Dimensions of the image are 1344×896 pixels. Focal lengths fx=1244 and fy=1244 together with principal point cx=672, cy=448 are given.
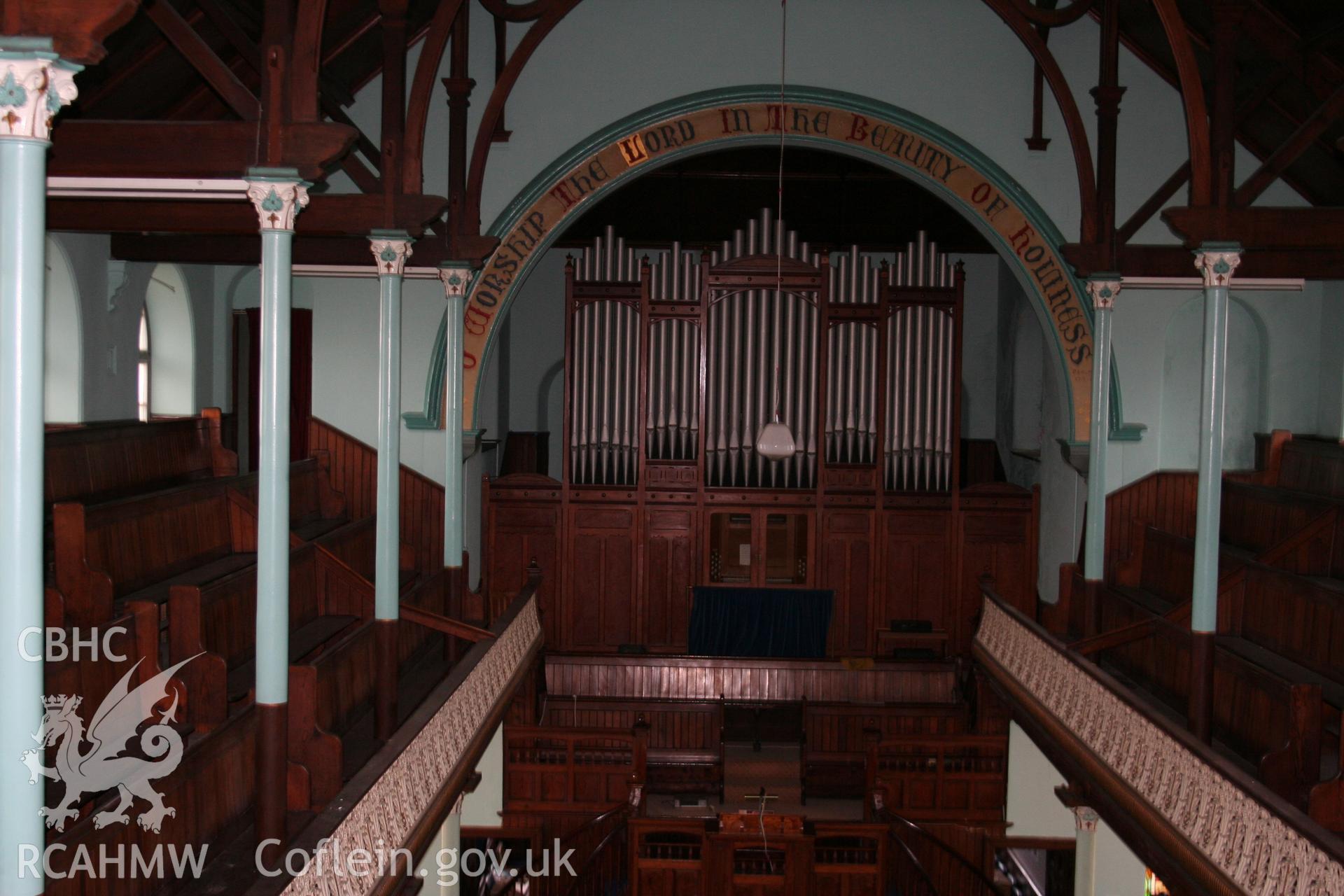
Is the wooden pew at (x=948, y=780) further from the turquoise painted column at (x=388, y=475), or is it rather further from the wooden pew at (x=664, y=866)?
the turquoise painted column at (x=388, y=475)

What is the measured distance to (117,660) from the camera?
21.1ft

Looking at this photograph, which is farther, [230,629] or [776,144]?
[776,144]

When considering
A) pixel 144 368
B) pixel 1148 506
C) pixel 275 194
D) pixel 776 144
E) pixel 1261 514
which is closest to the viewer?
pixel 275 194

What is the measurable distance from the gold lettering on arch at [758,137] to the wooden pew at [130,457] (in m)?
3.24

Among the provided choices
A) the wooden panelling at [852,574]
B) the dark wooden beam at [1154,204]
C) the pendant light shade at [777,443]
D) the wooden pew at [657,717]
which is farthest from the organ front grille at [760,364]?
the pendant light shade at [777,443]

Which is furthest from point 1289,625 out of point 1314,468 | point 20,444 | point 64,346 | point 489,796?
point 64,346

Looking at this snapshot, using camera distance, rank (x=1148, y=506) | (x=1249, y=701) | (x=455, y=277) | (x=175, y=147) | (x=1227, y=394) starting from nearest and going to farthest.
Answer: (x=175, y=147) → (x=1249, y=701) → (x=455, y=277) → (x=1148, y=506) → (x=1227, y=394)

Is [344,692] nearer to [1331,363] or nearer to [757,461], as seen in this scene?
[757,461]

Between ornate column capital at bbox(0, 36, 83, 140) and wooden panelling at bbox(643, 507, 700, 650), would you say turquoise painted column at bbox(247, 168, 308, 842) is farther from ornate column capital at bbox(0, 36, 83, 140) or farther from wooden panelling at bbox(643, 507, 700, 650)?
wooden panelling at bbox(643, 507, 700, 650)

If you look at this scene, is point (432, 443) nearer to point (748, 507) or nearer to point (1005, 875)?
point (748, 507)

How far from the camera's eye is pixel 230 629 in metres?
8.19

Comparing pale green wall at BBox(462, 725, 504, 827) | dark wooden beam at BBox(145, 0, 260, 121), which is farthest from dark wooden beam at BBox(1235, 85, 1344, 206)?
pale green wall at BBox(462, 725, 504, 827)

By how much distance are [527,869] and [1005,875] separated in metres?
5.69

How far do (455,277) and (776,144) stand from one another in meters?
4.50
